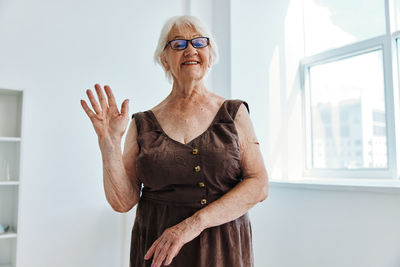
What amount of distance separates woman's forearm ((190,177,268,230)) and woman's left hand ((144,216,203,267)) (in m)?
0.02

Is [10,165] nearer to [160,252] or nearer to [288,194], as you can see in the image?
[160,252]

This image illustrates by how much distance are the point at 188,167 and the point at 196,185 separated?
0.22 feet

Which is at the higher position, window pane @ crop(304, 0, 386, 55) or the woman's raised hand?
window pane @ crop(304, 0, 386, 55)

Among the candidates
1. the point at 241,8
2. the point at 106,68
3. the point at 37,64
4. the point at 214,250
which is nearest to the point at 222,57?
the point at 241,8

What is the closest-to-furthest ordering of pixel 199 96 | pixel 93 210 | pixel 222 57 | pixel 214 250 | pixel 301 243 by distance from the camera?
pixel 214 250 → pixel 199 96 → pixel 301 243 → pixel 93 210 → pixel 222 57

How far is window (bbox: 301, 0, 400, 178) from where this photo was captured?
246 centimetres

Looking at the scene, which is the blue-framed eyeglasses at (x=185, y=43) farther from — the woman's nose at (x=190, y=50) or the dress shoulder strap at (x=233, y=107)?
Answer: the dress shoulder strap at (x=233, y=107)

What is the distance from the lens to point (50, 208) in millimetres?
2439

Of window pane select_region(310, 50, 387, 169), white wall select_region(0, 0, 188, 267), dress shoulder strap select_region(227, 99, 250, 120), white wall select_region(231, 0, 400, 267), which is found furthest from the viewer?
window pane select_region(310, 50, 387, 169)

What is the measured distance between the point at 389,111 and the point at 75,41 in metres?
2.16

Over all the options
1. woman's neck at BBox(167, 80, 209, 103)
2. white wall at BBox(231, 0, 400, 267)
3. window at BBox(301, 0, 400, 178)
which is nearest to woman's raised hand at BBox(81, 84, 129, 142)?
woman's neck at BBox(167, 80, 209, 103)

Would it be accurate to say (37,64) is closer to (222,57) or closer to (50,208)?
(50,208)

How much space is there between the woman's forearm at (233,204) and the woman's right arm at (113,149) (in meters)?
0.30

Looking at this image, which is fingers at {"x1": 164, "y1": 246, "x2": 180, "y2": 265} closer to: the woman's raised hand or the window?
the woman's raised hand
